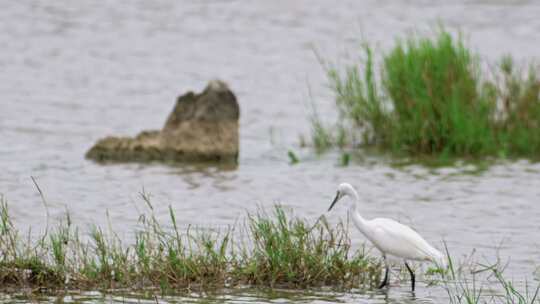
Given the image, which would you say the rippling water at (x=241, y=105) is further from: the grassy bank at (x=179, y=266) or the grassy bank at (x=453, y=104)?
the grassy bank at (x=453, y=104)

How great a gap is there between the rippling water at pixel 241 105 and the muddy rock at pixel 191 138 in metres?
0.35

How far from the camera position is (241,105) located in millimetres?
18844

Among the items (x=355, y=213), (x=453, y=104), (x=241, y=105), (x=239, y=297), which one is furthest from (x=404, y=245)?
(x=241, y=105)

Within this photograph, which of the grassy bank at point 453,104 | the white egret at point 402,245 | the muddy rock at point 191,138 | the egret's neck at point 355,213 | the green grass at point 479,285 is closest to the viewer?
the green grass at point 479,285

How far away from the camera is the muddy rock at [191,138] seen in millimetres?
14109

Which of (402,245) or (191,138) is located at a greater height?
(191,138)

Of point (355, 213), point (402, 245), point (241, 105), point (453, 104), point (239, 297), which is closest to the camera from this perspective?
point (239, 297)

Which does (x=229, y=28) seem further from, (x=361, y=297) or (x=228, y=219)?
(x=361, y=297)

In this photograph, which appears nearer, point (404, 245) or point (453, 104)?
point (404, 245)

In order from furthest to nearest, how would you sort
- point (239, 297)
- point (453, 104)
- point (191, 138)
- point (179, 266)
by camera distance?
point (191, 138) → point (453, 104) → point (179, 266) → point (239, 297)

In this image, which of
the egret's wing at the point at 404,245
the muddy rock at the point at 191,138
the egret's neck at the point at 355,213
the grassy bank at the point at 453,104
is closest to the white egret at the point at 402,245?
the egret's wing at the point at 404,245

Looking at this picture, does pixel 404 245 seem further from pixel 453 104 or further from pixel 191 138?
pixel 191 138

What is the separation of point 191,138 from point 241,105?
4705 mm

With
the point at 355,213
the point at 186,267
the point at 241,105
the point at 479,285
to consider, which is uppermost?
the point at 241,105
